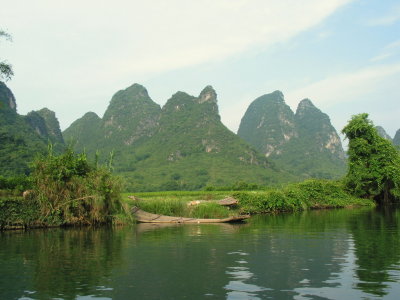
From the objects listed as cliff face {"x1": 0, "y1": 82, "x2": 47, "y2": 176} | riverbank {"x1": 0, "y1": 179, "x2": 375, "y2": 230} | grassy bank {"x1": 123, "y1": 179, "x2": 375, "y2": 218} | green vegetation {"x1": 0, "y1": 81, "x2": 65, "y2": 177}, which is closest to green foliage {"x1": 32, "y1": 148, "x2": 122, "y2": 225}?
riverbank {"x1": 0, "y1": 179, "x2": 375, "y2": 230}

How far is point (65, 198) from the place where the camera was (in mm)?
18250

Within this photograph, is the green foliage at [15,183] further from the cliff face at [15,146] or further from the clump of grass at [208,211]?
the cliff face at [15,146]

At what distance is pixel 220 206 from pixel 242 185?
53.3 feet

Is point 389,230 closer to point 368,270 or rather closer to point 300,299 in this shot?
point 368,270

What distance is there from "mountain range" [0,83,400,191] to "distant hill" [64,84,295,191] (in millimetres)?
213

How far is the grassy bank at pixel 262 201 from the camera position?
21719mm

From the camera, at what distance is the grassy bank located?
2172 centimetres

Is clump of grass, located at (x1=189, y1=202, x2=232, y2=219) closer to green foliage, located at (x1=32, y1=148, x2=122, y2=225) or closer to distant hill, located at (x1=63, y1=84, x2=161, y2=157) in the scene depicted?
green foliage, located at (x1=32, y1=148, x2=122, y2=225)

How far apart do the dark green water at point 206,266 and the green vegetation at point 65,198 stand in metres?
3.74

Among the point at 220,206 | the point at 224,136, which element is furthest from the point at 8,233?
the point at 224,136

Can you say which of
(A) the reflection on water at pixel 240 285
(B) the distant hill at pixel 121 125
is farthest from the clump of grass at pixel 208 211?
(B) the distant hill at pixel 121 125

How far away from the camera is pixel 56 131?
106 metres

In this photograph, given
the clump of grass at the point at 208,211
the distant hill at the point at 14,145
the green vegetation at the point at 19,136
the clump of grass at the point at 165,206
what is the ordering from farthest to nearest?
the green vegetation at the point at 19,136, the distant hill at the point at 14,145, the clump of grass at the point at 165,206, the clump of grass at the point at 208,211

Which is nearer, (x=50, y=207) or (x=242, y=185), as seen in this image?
(x=50, y=207)
